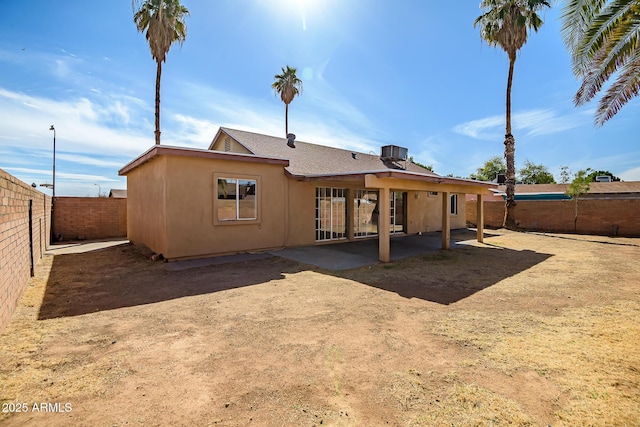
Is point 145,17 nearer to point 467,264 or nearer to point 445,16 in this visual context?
point 445,16

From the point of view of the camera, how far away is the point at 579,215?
59.4 feet

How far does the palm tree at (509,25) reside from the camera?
1789cm

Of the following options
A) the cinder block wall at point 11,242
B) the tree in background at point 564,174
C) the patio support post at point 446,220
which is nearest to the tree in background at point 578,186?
the patio support post at point 446,220

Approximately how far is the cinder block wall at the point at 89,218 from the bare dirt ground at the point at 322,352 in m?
9.95

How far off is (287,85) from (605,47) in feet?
87.7

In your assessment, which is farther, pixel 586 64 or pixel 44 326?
pixel 586 64

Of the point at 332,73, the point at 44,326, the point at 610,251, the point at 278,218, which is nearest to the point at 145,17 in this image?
the point at 332,73

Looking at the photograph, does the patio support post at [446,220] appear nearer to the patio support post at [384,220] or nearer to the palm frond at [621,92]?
the patio support post at [384,220]

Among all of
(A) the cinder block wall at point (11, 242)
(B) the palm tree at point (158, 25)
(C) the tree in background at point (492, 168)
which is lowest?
(A) the cinder block wall at point (11, 242)

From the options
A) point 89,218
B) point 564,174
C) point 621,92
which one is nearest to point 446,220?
point 621,92

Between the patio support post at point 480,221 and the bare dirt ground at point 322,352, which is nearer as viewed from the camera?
the bare dirt ground at point 322,352

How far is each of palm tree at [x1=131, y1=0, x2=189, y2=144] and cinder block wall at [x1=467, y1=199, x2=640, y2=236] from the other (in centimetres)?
2351

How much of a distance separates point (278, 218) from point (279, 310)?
20.9 feet

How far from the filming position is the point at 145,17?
17.0m
